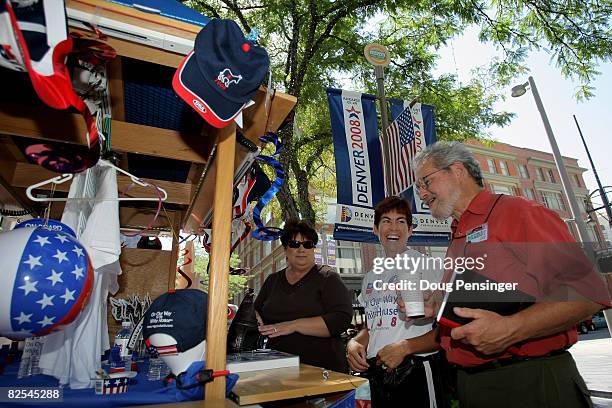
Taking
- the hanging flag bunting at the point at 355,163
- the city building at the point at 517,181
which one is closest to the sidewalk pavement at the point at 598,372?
the hanging flag bunting at the point at 355,163

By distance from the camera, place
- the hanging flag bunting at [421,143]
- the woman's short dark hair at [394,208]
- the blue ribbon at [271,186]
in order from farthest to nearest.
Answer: the hanging flag bunting at [421,143]
the woman's short dark hair at [394,208]
the blue ribbon at [271,186]

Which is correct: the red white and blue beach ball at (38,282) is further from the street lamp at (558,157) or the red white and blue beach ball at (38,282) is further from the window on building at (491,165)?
the window on building at (491,165)

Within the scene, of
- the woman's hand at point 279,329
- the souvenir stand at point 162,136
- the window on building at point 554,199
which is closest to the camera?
the souvenir stand at point 162,136

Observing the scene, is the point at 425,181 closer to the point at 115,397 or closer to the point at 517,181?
the point at 115,397

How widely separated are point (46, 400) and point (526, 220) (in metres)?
2.28

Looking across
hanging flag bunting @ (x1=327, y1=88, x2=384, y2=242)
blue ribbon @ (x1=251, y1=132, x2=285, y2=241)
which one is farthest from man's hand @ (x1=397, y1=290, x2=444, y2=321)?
hanging flag bunting @ (x1=327, y1=88, x2=384, y2=242)

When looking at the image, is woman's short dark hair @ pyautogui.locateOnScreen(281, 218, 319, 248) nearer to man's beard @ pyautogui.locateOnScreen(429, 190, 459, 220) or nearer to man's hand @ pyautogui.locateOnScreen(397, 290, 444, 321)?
man's hand @ pyautogui.locateOnScreen(397, 290, 444, 321)

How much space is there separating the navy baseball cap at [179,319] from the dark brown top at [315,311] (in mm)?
1187

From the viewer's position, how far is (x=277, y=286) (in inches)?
119

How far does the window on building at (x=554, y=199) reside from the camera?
33.2 m

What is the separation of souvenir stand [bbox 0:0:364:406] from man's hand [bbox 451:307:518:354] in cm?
58

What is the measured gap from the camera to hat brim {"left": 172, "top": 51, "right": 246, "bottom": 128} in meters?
1.42

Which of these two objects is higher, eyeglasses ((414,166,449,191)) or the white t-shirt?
eyeglasses ((414,166,449,191))

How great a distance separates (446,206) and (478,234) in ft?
1.19
